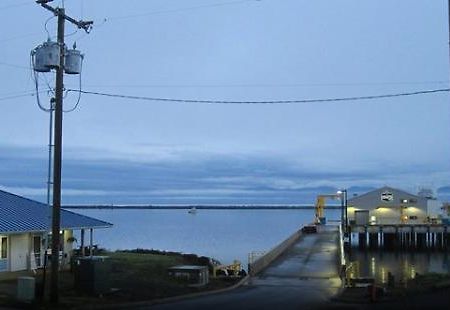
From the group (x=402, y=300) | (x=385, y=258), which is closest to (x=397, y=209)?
(x=385, y=258)

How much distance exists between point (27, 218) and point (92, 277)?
42.5 feet

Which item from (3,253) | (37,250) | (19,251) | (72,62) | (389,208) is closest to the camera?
(72,62)

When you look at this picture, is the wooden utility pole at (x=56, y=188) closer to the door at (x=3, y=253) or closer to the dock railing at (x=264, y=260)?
the door at (x=3, y=253)

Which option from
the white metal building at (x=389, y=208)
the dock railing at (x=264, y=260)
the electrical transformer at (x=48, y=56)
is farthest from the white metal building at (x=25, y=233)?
the white metal building at (x=389, y=208)

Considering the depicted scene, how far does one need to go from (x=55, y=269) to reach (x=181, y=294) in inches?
220

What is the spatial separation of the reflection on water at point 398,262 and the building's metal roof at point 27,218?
2519cm

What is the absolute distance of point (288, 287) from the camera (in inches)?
1091

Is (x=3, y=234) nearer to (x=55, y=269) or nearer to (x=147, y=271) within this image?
(x=147, y=271)

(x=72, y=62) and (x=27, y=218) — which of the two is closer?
(x=72, y=62)

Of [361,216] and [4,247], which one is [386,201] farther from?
[4,247]

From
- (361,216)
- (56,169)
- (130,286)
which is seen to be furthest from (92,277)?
(361,216)

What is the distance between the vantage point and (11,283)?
86.4ft

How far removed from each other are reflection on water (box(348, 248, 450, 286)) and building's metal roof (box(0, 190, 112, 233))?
25.2m

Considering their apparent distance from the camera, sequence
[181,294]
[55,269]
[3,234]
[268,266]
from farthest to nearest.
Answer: [268,266]
[3,234]
[181,294]
[55,269]
